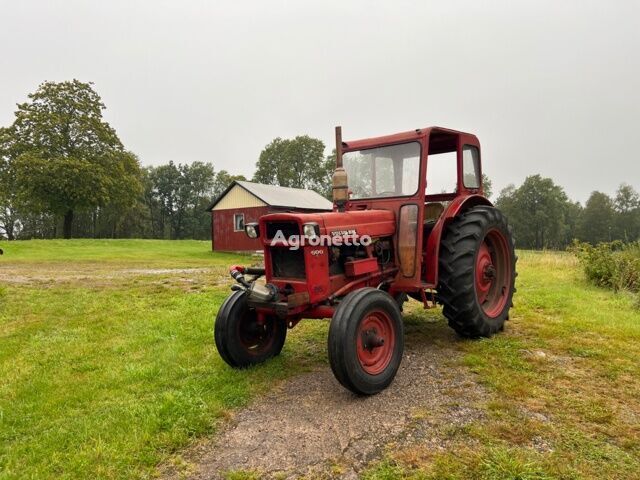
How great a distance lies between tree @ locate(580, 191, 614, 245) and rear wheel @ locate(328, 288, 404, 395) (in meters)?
Result: 66.5

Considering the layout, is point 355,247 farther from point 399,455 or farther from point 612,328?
point 612,328

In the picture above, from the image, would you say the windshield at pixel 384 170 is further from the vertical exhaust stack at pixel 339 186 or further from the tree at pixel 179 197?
the tree at pixel 179 197

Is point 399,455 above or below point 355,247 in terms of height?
below

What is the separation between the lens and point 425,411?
130 inches

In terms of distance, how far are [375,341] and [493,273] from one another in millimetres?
2352

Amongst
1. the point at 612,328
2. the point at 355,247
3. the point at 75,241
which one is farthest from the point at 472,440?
the point at 75,241

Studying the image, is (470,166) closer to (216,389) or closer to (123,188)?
(216,389)

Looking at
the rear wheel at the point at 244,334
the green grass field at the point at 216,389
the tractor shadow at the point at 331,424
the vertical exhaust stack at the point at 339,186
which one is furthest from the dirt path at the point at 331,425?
the vertical exhaust stack at the point at 339,186

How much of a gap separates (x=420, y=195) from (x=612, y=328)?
3.12 meters

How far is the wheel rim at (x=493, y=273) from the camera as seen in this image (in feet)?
17.2

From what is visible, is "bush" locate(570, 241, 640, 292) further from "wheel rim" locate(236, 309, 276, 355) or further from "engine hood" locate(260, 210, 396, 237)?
"wheel rim" locate(236, 309, 276, 355)

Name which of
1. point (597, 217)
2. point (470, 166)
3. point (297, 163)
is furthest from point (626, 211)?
point (470, 166)

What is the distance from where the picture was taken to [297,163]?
54.8 metres

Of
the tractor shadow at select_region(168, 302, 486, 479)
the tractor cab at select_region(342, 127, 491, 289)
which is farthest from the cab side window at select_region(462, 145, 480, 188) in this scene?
the tractor shadow at select_region(168, 302, 486, 479)
